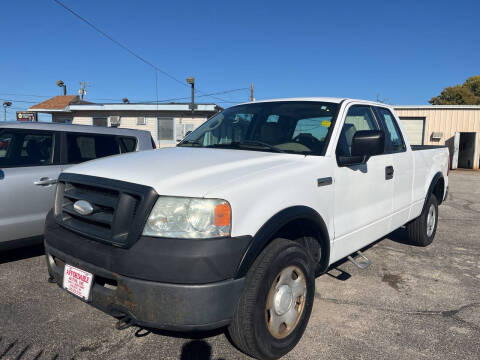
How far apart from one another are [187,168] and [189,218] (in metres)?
0.45

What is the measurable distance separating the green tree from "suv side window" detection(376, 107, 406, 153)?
45921 millimetres

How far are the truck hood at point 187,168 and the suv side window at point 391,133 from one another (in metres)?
1.67

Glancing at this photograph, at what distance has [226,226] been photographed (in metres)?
1.99

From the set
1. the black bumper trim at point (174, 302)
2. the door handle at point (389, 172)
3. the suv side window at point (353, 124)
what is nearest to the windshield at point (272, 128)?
the suv side window at point (353, 124)

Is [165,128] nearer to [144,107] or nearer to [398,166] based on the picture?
[144,107]

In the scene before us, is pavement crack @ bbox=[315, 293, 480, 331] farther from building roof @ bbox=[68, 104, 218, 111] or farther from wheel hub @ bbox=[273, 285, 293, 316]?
building roof @ bbox=[68, 104, 218, 111]

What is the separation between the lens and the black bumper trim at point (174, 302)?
1.90 meters

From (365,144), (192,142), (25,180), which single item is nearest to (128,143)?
(25,180)

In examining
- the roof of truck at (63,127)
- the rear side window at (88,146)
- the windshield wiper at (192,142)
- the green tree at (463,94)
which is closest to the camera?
the windshield wiper at (192,142)

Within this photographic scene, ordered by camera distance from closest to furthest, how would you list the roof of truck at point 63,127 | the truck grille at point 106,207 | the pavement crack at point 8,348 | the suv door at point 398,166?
the truck grille at point 106,207, the pavement crack at point 8,348, the suv door at point 398,166, the roof of truck at point 63,127

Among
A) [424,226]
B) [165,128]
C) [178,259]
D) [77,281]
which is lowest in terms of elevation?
[424,226]

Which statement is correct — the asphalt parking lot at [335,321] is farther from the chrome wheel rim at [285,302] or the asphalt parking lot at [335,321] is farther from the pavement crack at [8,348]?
the chrome wheel rim at [285,302]

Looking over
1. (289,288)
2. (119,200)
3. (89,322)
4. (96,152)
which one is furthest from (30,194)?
(289,288)

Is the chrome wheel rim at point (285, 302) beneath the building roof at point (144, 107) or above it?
beneath
